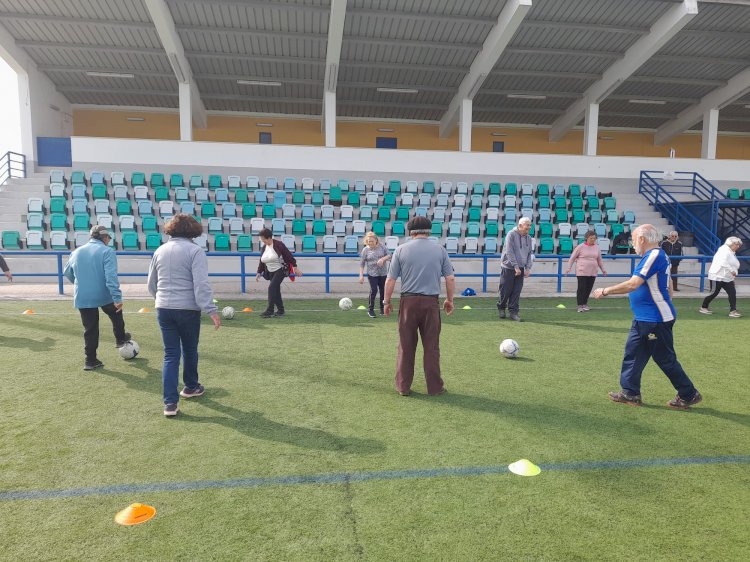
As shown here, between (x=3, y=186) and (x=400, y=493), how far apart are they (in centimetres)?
2240

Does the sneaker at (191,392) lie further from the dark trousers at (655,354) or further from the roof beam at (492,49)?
the roof beam at (492,49)

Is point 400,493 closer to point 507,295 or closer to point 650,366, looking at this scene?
point 650,366

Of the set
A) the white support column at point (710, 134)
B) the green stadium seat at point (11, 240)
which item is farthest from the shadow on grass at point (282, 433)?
the white support column at point (710, 134)

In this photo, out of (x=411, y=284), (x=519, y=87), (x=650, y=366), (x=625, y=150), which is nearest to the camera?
(x=411, y=284)

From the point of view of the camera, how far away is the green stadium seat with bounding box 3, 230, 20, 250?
53.1ft

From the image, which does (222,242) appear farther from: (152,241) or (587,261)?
(587,261)

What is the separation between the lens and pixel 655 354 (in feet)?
16.7

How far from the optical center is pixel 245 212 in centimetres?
1936

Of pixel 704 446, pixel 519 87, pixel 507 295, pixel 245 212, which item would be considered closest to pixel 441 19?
pixel 519 87

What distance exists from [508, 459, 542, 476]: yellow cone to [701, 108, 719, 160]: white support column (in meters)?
26.8

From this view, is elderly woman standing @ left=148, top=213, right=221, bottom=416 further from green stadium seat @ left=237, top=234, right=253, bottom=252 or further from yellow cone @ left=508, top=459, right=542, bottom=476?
green stadium seat @ left=237, top=234, right=253, bottom=252

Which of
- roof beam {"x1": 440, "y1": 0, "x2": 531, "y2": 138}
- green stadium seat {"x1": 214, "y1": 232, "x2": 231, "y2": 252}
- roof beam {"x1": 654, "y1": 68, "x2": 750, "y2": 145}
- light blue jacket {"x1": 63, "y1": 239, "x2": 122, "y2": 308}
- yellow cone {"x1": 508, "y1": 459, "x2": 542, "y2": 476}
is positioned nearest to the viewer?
yellow cone {"x1": 508, "y1": 459, "x2": 542, "y2": 476}

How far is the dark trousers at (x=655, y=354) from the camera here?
504 cm

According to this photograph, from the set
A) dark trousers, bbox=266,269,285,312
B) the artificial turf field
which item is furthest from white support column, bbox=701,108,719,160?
dark trousers, bbox=266,269,285,312
